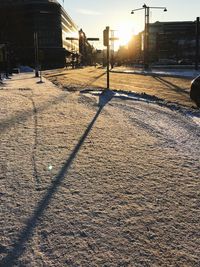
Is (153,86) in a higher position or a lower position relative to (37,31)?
lower

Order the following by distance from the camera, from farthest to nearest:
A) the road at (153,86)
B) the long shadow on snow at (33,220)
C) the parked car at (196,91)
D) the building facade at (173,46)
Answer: the building facade at (173,46) → the road at (153,86) → the parked car at (196,91) → the long shadow on snow at (33,220)

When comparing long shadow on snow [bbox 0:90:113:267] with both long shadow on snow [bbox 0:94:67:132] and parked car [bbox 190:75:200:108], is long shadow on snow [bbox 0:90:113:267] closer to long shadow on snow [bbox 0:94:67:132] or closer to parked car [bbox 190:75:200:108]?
long shadow on snow [bbox 0:94:67:132]

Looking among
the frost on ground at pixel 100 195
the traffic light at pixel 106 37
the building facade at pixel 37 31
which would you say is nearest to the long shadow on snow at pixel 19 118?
the frost on ground at pixel 100 195

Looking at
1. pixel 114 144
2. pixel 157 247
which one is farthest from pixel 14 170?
pixel 157 247

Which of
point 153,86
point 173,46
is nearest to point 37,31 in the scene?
point 173,46

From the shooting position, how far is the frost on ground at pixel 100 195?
10.6ft

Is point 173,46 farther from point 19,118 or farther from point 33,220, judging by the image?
point 33,220

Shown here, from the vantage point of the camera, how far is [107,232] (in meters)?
3.54

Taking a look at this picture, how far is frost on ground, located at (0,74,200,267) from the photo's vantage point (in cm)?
322

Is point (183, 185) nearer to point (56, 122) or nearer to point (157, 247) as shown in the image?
point (157, 247)


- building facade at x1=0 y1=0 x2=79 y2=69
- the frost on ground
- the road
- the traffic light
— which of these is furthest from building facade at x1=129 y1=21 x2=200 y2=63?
the frost on ground

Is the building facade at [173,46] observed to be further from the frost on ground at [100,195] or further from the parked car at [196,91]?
the frost on ground at [100,195]

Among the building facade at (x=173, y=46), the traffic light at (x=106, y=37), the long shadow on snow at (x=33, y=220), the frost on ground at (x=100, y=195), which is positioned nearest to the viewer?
the long shadow on snow at (x=33, y=220)

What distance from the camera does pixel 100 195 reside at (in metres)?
4.46
